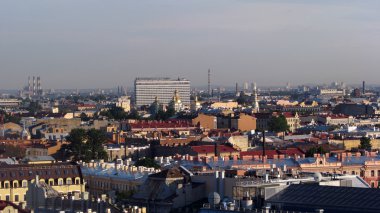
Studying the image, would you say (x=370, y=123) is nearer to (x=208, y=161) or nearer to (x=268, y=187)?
(x=208, y=161)

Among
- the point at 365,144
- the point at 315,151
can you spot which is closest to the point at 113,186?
the point at 315,151

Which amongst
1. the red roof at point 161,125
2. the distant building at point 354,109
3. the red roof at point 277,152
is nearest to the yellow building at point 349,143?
the red roof at point 277,152

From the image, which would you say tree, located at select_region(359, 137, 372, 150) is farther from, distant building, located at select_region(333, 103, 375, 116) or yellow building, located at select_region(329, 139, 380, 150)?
distant building, located at select_region(333, 103, 375, 116)

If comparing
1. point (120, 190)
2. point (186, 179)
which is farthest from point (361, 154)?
point (186, 179)

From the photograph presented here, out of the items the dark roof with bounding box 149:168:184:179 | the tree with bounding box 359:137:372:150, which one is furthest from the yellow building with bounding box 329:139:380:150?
the dark roof with bounding box 149:168:184:179

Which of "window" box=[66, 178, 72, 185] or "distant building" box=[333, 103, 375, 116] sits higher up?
"window" box=[66, 178, 72, 185]

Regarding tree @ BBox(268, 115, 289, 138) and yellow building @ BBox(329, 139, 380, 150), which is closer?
yellow building @ BBox(329, 139, 380, 150)

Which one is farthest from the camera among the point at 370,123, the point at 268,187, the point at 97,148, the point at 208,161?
the point at 370,123
